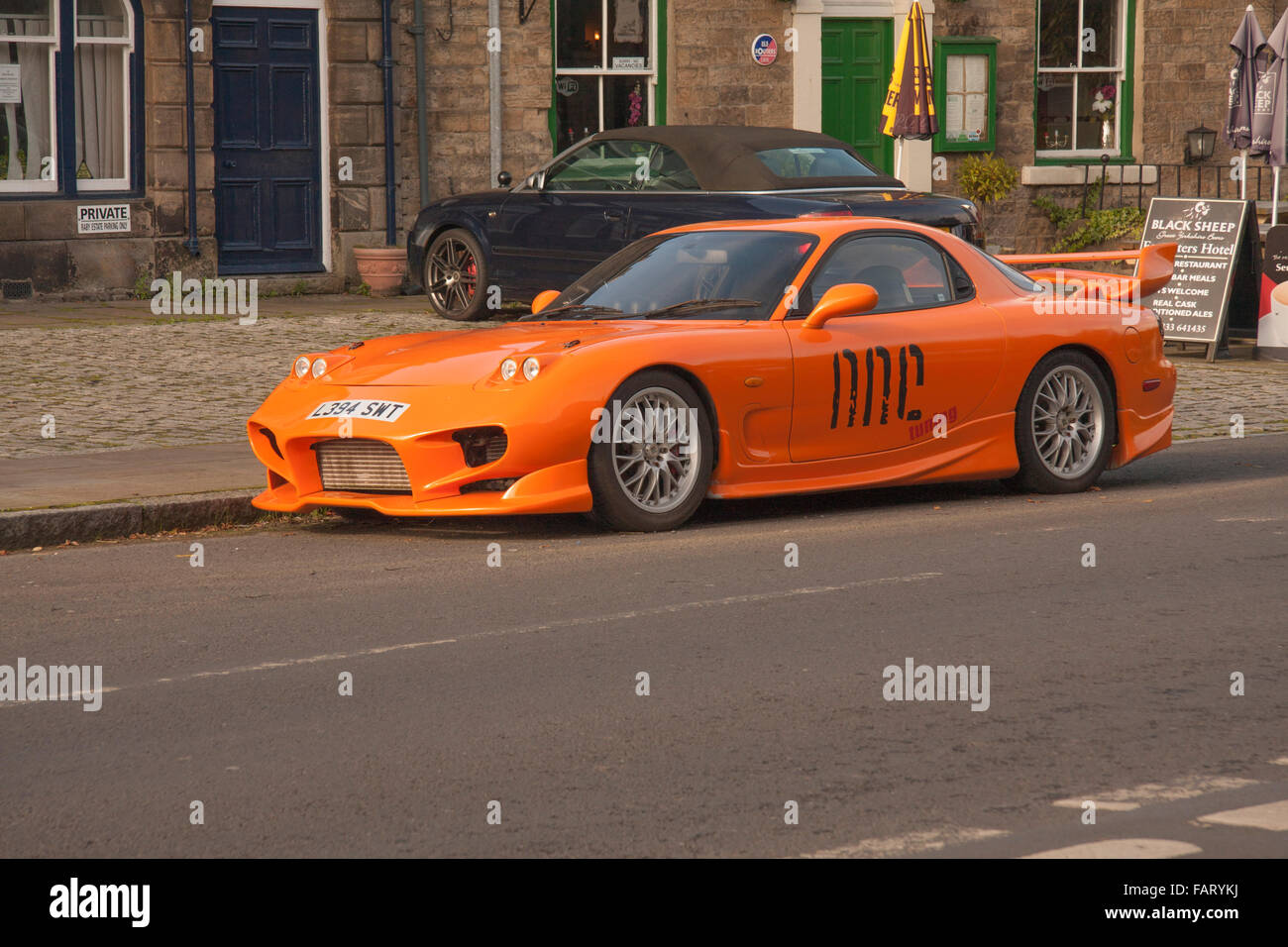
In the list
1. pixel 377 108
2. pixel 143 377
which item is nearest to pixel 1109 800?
pixel 143 377

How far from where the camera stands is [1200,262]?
1794 centimetres

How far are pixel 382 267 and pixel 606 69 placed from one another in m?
3.97

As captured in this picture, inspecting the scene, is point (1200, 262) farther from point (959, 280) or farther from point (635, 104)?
point (959, 280)

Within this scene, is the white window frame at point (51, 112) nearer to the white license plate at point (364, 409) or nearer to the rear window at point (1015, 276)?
the white license plate at point (364, 409)

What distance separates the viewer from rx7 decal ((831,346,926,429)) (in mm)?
9359

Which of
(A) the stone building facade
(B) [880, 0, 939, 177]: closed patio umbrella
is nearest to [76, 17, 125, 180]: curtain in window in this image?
(A) the stone building facade

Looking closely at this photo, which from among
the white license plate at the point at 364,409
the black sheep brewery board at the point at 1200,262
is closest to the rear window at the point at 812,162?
the black sheep brewery board at the point at 1200,262

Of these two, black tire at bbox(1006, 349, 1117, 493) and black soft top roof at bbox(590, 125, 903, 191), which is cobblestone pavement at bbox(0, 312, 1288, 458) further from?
black tire at bbox(1006, 349, 1117, 493)

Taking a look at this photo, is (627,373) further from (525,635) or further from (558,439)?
(525,635)

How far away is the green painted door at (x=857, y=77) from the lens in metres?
24.4

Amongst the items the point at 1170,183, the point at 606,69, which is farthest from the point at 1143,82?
the point at 606,69

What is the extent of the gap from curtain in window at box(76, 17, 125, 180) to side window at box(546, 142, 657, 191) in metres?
5.43
